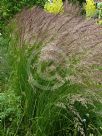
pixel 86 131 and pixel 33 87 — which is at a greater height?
pixel 33 87

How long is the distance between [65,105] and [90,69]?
394 millimetres

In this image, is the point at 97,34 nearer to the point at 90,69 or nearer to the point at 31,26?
the point at 90,69

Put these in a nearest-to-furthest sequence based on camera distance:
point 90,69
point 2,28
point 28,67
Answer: point 90,69
point 28,67
point 2,28

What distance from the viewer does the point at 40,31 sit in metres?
3.97

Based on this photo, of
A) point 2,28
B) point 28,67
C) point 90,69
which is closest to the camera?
point 90,69

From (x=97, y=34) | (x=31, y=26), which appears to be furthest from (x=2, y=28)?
(x=97, y=34)

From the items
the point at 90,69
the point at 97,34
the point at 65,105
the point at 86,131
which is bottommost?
the point at 86,131

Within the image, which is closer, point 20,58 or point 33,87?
point 33,87
